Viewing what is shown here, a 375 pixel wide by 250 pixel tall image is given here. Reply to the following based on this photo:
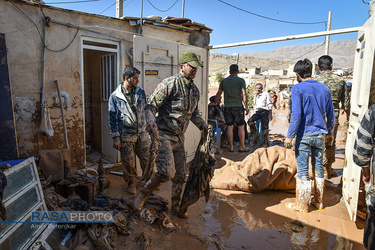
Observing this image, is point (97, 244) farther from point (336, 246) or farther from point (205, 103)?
point (205, 103)

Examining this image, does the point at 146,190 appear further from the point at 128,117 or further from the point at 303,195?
the point at 303,195

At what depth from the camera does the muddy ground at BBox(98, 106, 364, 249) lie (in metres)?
2.92

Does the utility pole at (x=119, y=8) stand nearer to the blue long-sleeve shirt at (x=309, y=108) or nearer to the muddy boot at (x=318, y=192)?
the blue long-sleeve shirt at (x=309, y=108)

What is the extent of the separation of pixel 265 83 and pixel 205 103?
21331mm

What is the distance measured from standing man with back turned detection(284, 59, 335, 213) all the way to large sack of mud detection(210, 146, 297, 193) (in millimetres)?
502

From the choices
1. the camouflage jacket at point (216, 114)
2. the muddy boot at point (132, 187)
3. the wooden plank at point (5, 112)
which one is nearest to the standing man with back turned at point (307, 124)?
the muddy boot at point (132, 187)

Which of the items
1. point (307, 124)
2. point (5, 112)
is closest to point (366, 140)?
point (307, 124)

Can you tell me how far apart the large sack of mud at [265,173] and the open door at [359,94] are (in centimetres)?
77

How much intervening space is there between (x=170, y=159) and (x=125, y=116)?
3.98 feet

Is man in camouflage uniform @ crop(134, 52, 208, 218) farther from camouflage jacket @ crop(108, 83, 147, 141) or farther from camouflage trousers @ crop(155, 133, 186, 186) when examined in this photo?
camouflage jacket @ crop(108, 83, 147, 141)

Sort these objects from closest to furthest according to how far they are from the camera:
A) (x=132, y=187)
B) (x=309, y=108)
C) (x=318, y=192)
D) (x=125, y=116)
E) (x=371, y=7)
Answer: (x=371, y=7) → (x=309, y=108) → (x=318, y=192) → (x=125, y=116) → (x=132, y=187)

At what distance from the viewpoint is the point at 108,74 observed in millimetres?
5770

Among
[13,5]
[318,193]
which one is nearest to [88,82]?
[13,5]

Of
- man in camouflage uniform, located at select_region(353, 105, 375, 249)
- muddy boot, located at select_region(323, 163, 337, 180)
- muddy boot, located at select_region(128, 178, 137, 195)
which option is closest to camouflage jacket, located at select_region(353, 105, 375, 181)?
man in camouflage uniform, located at select_region(353, 105, 375, 249)
